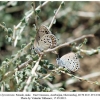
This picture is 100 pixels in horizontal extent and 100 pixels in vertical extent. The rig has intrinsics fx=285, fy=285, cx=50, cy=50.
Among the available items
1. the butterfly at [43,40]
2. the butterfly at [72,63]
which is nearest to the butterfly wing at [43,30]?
the butterfly at [43,40]

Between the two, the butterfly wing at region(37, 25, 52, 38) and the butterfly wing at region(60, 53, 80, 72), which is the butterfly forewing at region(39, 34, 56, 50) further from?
the butterfly wing at region(60, 53, 80, 72)

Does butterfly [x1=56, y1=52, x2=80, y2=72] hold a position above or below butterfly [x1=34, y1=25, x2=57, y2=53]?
below

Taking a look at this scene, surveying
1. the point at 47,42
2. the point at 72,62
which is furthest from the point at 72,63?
the point at 47,42

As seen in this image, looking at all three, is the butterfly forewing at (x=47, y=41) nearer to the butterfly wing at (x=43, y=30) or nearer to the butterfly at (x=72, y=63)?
the butterfly wing at (x=43, y=30)

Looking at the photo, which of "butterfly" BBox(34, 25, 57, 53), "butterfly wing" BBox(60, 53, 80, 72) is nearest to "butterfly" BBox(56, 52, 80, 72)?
"butterfly wing" BBox(60, 53, 80, 72)

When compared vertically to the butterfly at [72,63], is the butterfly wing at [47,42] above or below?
above

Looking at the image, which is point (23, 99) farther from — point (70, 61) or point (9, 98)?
point (70, 61)

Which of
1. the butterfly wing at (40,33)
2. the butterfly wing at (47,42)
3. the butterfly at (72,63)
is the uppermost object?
the butterfly wing at (40,33)

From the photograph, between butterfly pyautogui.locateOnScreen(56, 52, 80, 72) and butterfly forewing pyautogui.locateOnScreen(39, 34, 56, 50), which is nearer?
butterfly forewing pyautogui.locateOnScreen(39, 34, 56, 50)

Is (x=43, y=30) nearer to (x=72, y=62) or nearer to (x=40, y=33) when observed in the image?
(x=40, y=33)
